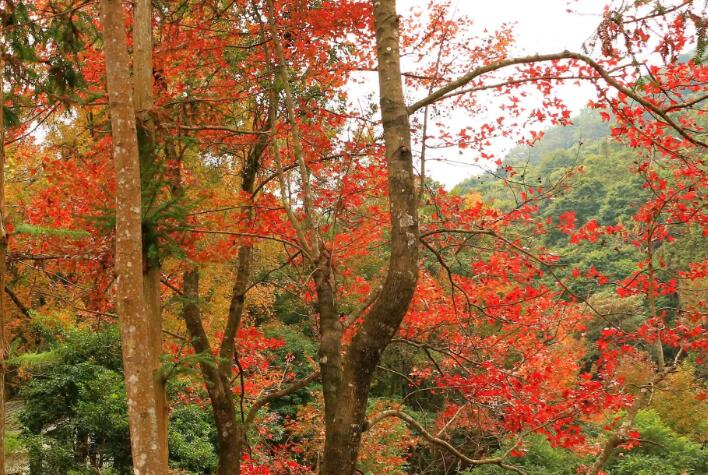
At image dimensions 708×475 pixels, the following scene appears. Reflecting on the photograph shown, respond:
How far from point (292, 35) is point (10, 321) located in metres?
9.87

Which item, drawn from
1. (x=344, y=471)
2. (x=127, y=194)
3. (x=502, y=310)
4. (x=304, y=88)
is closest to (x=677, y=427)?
(x=502, y=310)

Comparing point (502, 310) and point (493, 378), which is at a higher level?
point (502, 310)

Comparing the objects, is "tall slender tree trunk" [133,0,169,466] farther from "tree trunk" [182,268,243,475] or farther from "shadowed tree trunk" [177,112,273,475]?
"tree trunk" [182,268,243,475]

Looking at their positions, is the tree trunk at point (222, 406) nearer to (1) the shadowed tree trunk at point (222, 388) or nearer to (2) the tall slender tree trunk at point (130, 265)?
(1) the shadowed tree trunk at point (222, 388)

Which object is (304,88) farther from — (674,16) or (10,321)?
(10,321)

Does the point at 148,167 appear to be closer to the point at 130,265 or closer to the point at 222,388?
the point at 130,265

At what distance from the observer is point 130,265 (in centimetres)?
296

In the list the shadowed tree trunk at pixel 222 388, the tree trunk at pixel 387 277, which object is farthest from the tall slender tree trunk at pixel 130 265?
the shadowed tree trunk at pixel 222 388

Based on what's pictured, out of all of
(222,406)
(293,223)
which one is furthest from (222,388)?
(293,223)

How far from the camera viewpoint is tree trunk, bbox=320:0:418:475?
3.00m

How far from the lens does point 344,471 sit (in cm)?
314

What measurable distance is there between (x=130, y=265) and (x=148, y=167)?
0.77m

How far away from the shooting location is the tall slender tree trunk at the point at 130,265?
2875mm

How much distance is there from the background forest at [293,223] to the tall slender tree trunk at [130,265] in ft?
0.04
